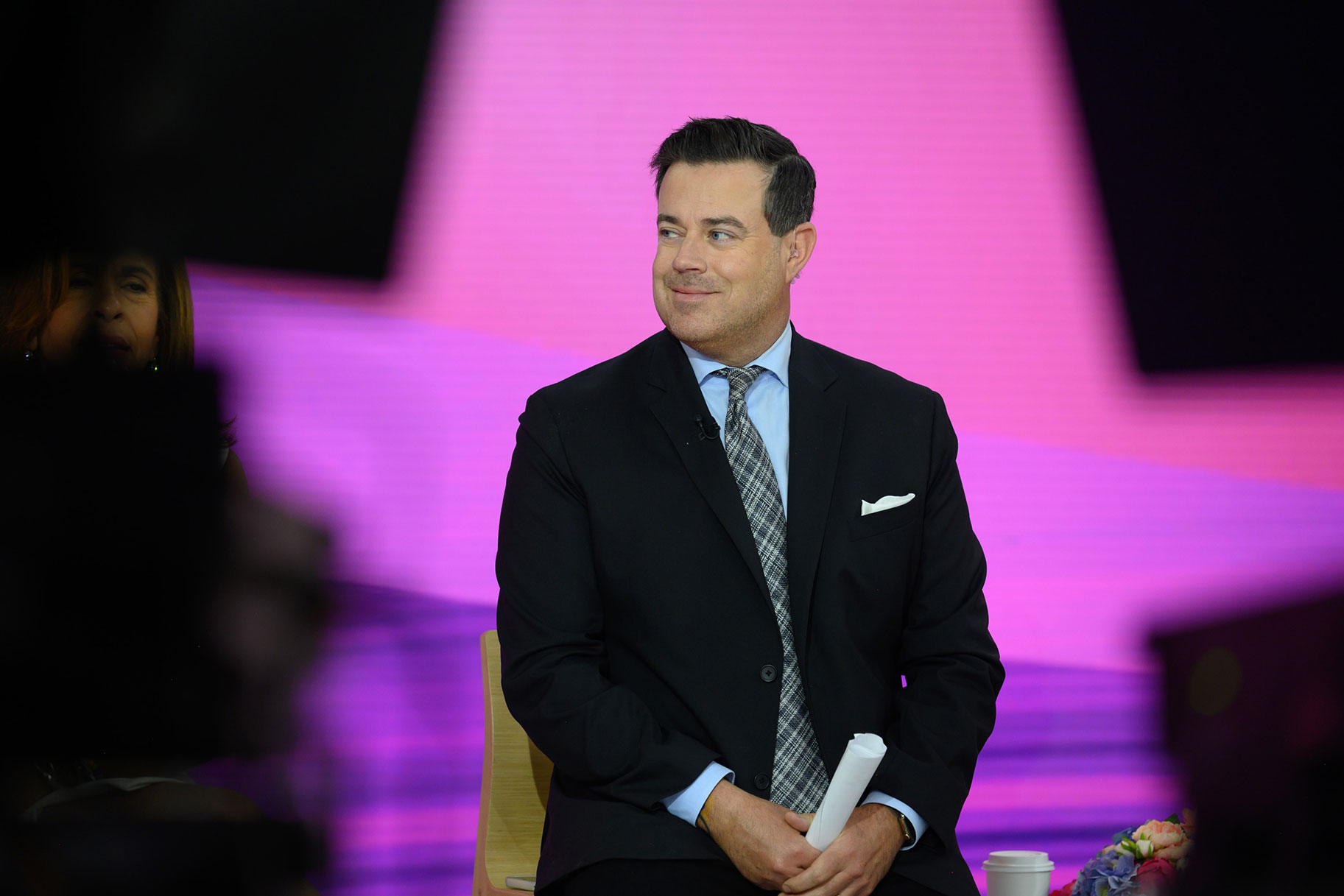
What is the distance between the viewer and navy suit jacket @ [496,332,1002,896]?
191 centimetres

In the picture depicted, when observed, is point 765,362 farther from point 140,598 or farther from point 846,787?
point 140,598

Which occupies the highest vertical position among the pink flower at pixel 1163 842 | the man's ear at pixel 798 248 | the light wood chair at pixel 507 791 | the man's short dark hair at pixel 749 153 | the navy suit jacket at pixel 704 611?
the man's short dark hair at pixel 749 153

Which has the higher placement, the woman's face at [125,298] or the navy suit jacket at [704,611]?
the woman's face at [125,298]

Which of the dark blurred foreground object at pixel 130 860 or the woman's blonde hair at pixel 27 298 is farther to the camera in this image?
the woman's blonde hair at pixel 27 298

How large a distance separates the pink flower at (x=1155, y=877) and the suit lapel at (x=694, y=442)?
1.19 m

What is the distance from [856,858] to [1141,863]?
44.7 inches

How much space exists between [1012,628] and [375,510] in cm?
164

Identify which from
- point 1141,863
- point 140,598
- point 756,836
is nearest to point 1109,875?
point 1141,863

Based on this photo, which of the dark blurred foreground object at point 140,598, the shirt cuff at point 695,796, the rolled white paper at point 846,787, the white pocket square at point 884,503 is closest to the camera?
the rolled white paper at point 846,787

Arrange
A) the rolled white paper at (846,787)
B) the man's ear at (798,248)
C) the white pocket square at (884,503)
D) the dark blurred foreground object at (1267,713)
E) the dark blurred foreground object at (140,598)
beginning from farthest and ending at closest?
the dark blurred foreground object at (1267,713)
the dark blurred foreground object at (140,598)
the man's ear at (798,248)
the white pocket square at (884,503)
the rolled white paper at (846,787)

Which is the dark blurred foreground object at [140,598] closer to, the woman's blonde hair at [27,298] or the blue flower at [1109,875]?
the woman's blonde hair at [27,298]

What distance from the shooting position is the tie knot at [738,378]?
2150mm

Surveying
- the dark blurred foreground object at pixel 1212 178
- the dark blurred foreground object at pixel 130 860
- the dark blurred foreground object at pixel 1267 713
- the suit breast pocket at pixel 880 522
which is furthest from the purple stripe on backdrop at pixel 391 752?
the dark blurred foreground object at pixel 1212 178

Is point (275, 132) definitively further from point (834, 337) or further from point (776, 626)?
point (776, 626)
